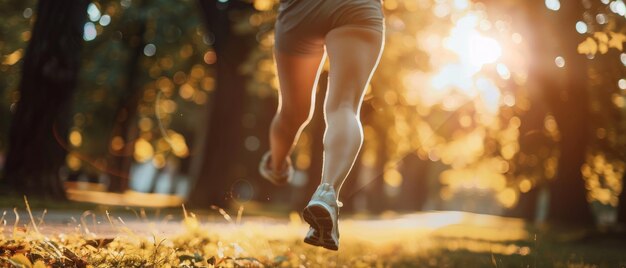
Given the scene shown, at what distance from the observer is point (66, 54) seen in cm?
908

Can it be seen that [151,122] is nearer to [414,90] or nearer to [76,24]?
[414,90]

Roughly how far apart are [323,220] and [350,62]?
872 mm

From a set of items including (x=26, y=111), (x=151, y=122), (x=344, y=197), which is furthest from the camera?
(x=151, y=122)

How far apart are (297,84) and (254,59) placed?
9.12 meters

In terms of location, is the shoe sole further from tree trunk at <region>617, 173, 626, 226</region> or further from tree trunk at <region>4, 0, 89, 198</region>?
tree trunk at <region>617, 173, 626, 226</region>

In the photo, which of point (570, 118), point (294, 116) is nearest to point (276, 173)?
point (294, 116)

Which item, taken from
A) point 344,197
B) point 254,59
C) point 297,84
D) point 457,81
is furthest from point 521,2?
point 344,197

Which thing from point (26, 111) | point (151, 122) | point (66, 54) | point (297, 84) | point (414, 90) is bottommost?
point (151, 122)

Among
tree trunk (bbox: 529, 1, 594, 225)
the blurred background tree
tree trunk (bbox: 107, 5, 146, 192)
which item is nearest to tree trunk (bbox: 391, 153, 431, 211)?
the blurred background tree

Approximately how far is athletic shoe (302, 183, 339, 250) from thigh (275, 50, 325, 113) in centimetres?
103

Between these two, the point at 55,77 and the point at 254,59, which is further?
the point at 254,59

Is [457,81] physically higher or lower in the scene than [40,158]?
lower

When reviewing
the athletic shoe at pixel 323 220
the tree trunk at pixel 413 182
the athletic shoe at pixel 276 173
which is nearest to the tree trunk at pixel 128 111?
the tree trunk at pixel 413 182

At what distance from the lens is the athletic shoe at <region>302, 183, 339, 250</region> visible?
2883mm
